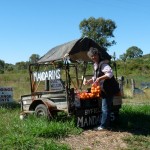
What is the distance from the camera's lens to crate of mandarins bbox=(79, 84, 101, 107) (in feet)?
28.5

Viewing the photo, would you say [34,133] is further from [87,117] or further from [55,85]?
[55,85]

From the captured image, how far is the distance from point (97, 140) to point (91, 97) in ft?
4.50

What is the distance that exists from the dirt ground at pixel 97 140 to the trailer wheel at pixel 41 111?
42.4 inches

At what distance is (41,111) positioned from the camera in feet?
30.2

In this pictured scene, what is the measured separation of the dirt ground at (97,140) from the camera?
748cm

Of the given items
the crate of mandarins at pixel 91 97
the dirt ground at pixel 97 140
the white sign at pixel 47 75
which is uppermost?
the white sign at pixel 47 75

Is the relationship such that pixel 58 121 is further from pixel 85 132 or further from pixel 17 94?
pixel 17 94

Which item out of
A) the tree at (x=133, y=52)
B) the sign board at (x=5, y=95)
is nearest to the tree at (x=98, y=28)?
the sign board at (x=5, y=95)

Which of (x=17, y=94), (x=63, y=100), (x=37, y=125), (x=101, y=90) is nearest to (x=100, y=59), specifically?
(x=101, y=90)

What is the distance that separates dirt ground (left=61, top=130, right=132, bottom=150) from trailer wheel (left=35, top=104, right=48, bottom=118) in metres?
1.08

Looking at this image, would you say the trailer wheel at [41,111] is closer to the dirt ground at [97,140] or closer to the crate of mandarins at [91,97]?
the crate of mandarins at [91,97]

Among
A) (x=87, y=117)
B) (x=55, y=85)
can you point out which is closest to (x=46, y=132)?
(x=87, y=117)

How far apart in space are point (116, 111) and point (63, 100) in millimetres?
1441

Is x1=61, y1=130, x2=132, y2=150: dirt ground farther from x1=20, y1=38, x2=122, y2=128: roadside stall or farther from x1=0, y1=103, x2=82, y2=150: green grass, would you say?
x1=20, y1=38, x2=122, y2=128: roadside stall
